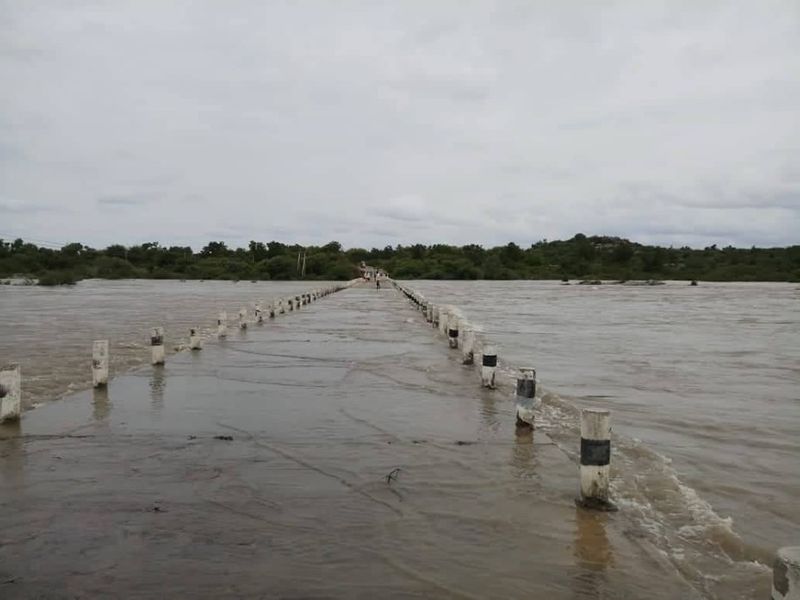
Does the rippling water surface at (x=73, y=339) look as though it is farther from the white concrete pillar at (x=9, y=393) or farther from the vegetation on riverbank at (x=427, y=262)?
the vegetation on riverbank at (x=427, y=262)

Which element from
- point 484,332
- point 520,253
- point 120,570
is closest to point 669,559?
point 120,570

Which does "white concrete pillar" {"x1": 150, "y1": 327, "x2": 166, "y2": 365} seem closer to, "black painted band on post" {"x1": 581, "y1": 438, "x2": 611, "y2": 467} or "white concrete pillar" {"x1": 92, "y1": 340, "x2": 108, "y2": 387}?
"white concrete pillar" {"x1": 92, "y1": 340, "x2": 108, "y2": 387}

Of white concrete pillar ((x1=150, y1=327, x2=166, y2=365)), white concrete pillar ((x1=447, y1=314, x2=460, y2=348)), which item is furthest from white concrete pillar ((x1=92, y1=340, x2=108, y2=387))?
white concrete pillar ((x1=447, y1=314, x2=460, y2=348))

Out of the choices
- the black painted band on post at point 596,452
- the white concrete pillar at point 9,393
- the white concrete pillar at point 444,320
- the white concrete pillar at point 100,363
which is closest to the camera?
the black painted band on post at point 596,452

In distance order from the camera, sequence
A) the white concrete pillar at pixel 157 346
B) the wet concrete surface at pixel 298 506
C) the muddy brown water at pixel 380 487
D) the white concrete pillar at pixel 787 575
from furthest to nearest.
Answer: the white concrete pillar at pixel 157 346 → the muddy brown water at pixel 380 487 → the wet concrete surface at pixel 298 506 → the white concrete pillar at pixel 787 575

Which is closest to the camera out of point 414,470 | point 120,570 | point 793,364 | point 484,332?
point 120,570

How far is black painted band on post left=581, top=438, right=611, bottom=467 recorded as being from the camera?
5.70 meters

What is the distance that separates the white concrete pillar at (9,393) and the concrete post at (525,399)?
20.0 ft

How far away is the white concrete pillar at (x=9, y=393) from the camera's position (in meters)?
8.36

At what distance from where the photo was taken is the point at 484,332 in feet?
84.5

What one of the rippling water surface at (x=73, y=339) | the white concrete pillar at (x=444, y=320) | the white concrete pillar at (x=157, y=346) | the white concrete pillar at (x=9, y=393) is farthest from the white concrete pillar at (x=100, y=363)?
the white concrete pillar at (x=444, y=320)

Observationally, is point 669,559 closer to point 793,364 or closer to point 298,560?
point 298,560

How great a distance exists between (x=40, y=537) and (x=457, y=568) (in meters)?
2.87

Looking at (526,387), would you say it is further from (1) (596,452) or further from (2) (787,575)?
(2) (787,575)
